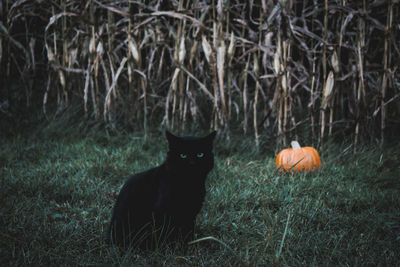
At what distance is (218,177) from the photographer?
2.21 m

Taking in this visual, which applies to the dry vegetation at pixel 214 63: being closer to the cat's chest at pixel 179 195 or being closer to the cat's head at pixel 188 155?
the cat's head at pixel 188 155

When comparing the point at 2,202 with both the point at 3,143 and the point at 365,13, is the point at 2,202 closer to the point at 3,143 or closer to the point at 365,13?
the point at 3,143

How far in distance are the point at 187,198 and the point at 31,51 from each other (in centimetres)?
235

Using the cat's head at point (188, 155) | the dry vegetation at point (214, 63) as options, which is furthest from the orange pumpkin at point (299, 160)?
the cat's head at point (188, 155)

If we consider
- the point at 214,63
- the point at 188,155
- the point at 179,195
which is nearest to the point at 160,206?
the point at 179,195

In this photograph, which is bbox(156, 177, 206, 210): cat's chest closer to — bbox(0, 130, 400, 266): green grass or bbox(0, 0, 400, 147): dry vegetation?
bbox(0, 130, 400, 266): green grass

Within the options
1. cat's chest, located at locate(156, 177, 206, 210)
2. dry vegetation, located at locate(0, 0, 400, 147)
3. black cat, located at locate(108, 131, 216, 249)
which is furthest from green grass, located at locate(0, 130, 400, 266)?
dry vegetation, located at locate(0, 0, 400, 147)

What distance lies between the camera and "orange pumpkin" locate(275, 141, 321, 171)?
7.47 ft

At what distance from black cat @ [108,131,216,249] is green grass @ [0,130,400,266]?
0.20 ft

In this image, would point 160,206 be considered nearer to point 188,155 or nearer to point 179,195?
point 179,195

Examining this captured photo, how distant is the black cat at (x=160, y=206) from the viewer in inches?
53.7

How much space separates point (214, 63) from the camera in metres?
2.46

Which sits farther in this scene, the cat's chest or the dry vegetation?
the dry vegetation

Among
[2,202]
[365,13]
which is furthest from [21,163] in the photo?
[365,13]
